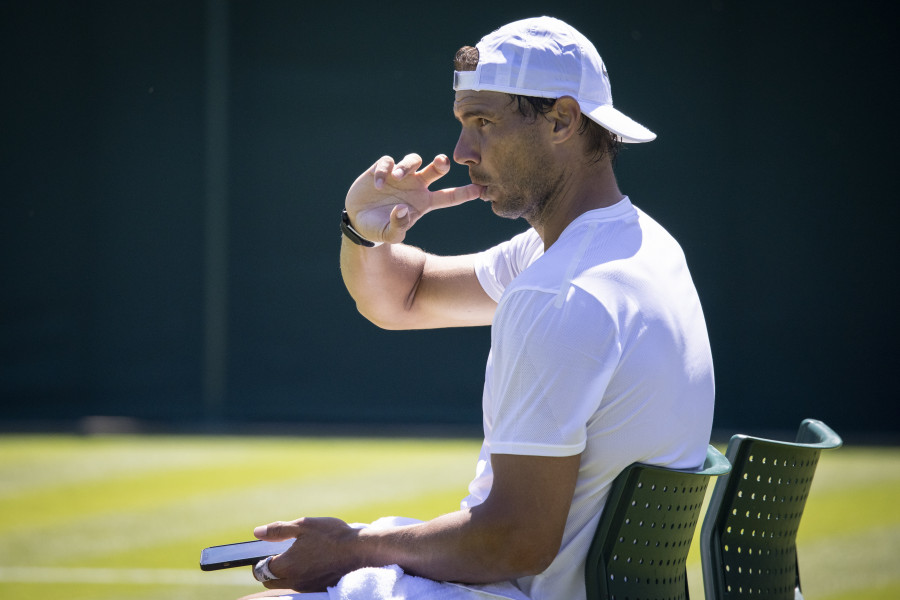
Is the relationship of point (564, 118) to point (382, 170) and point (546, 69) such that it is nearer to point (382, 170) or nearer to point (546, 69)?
point (546, 69)

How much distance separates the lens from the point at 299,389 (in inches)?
407

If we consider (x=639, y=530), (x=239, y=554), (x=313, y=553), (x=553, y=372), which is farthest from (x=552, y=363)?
(x=239, y=554)

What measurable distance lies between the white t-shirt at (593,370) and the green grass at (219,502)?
285 centimetres

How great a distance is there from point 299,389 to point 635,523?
8.62 metres

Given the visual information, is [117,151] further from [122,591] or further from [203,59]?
[122,591]

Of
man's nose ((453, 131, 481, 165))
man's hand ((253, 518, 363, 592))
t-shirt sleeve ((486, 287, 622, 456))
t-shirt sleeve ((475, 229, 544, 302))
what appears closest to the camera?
t-shirt sleeve ((486, 287, 622, 456))

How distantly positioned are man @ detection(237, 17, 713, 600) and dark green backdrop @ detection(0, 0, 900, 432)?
7.74 meters

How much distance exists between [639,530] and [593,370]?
1.02 feet

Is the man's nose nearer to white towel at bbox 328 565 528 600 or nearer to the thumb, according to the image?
the thumb

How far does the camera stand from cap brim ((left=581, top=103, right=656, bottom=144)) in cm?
223

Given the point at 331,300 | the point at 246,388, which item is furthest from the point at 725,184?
the point at 246,388

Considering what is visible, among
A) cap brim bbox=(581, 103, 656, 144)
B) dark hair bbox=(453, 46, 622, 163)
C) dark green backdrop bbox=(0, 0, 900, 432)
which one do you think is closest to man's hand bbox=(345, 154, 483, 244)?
dark hair bbox=(453, 46, 622, 163)

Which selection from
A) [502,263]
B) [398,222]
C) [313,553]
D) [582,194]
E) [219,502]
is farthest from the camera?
[219,502]

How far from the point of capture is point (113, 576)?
15.8ft
